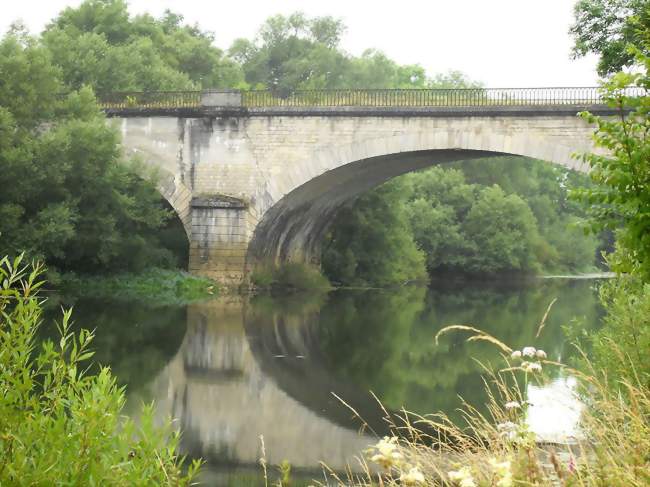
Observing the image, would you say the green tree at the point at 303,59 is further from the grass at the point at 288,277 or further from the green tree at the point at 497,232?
the grass at the point at 288,277

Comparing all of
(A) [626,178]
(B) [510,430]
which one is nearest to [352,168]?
(A) [626,178]

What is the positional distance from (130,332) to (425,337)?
5658 mm

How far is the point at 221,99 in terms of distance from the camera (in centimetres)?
2648

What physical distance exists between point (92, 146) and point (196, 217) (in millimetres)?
4427

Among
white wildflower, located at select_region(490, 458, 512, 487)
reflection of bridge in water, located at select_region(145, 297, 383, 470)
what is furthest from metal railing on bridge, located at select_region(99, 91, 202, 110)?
white wildflower, located at select_region(490, 458, 512, 487)

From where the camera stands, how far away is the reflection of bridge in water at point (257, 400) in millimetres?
8570

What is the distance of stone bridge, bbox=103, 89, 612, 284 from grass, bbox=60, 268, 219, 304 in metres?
0.65

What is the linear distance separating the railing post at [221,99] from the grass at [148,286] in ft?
15.1

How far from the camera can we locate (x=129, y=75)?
31.0 meters

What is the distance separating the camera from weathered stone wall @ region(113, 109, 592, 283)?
80.0ft

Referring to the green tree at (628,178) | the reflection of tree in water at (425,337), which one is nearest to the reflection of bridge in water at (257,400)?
the reflection of tree in water at (425,337)

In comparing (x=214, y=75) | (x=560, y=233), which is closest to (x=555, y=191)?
(x=560, y=233)

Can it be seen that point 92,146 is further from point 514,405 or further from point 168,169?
point 514,405

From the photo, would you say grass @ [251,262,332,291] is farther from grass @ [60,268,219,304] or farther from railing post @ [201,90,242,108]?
railing post @ [201,90,242,108]
